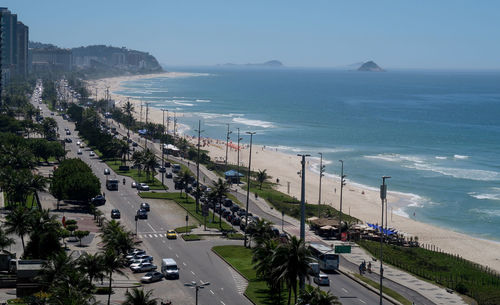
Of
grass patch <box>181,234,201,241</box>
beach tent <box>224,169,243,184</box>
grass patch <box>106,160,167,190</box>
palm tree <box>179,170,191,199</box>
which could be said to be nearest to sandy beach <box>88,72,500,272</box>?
beach tent <box>224,169,243,184</box>

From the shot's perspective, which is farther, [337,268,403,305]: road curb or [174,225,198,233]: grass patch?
[174,225,198,233]: grass patch

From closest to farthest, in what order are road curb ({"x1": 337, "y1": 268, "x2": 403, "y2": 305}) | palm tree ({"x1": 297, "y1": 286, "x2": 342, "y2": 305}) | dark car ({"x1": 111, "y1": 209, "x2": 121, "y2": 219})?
palm tree ({"x1": 297, "y1": 286, "x2": 342, "y2": 305}) → road curb ({"x1": 337, "y1": 268, "x2": 403, "y2": 305}) → dark car ({"x1": 111, "y1": 209, "x2": 121, "y2": 219})

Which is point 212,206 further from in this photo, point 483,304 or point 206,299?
point 483,304

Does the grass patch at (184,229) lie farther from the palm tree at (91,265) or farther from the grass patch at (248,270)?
the palm tree at (91,265)

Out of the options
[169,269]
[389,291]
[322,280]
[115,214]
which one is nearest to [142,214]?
[115,214]

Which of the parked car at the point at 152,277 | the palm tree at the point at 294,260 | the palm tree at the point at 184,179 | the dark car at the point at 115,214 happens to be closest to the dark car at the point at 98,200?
the dark car at the point at 115,214

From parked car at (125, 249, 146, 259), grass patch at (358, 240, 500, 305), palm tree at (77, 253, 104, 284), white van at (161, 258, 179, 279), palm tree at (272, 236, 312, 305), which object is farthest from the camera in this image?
parked car at (125, 249, 146, 259)

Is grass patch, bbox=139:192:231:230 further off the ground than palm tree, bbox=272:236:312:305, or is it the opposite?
palm tree, bbox=272:236:312:305

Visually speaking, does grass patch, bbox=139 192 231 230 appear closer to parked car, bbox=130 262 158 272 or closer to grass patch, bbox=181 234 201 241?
grass patch, bbox=181 234 201 241

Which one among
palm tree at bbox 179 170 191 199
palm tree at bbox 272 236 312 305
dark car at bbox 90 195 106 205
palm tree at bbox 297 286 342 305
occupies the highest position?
palm tree at bbox 272 236 312 305
